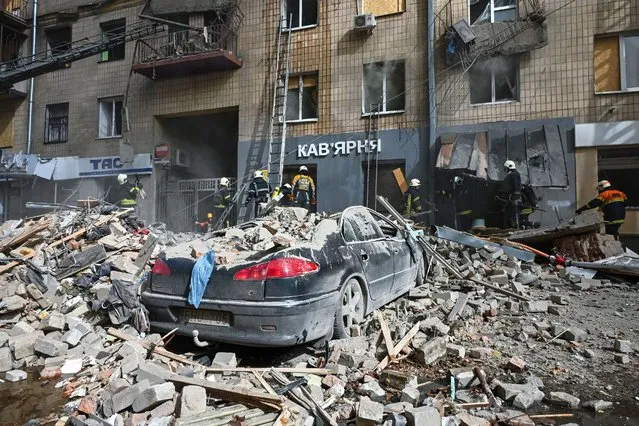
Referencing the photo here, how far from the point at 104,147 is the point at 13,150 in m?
5.09

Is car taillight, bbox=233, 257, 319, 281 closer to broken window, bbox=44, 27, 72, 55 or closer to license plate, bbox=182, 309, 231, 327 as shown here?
license plate, bbox=182, 309, 231, 327

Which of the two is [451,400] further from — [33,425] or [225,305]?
[33,425]

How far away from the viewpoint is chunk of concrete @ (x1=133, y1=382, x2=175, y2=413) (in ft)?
9.48

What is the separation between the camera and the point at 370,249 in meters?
4.91

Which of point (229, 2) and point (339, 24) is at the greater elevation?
point (229, 2)

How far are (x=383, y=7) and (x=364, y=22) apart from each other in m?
0.95

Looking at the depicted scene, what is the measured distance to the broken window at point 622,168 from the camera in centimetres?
1083

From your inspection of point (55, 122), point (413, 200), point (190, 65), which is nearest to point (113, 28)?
point (55, 122)

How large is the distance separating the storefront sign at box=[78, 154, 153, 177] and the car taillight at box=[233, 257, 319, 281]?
12912mm

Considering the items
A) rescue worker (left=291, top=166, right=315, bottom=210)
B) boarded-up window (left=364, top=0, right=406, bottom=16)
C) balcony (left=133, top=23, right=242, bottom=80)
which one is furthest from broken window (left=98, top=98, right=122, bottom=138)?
boarded-up window (left=364, top=0, right=406, bottom=16)

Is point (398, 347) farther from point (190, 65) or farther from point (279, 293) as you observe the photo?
point (190, 65)

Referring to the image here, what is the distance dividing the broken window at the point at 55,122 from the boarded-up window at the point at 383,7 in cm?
1281

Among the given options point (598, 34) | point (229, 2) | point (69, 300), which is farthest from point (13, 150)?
point (598, 34)

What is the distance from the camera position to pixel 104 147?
638 inches
